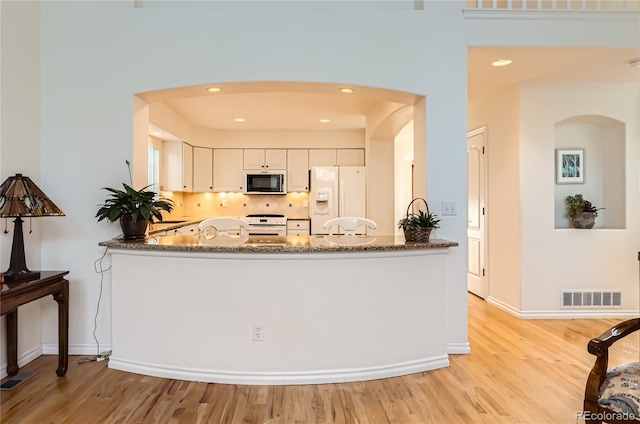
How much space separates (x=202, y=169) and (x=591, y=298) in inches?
225

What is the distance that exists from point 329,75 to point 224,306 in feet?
6.20

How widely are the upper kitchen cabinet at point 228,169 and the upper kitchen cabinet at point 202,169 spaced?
0.09 meters

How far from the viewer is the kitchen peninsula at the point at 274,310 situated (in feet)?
7.82

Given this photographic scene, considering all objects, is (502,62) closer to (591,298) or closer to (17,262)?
(591,298)

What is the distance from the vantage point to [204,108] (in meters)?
5.00

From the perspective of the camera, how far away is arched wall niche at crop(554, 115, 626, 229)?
397 cm

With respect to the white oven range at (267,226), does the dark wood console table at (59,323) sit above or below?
below

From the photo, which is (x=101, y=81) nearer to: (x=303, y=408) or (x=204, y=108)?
(x=204, y=108)

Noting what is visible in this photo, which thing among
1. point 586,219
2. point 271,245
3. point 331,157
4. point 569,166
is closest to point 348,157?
point 331,157

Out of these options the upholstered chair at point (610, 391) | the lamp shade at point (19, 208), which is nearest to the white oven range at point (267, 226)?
the lamp shade at point (19, 208)

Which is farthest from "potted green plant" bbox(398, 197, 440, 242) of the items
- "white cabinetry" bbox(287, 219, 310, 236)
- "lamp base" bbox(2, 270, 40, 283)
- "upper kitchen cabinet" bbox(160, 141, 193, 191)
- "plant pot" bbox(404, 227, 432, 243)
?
"upper kitchen cabinet" bbox(160, 141, 193, 191)

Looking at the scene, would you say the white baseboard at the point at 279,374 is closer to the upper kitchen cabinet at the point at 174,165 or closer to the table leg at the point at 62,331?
the table leg at the point at 62,331

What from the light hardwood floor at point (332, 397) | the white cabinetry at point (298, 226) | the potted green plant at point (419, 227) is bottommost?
the light hardwood floor at point (332, 397)

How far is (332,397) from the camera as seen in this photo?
7.26 ft
